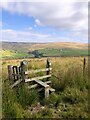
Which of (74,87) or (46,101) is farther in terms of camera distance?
(74,87)

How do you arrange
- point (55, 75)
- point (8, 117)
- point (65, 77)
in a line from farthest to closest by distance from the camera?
point (55, 75), point (65, 77), point (8, 117)

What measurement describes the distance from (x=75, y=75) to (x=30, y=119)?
129 inches

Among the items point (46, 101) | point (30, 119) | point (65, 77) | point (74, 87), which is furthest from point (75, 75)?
point (30, 119)

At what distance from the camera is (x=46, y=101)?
21.8ft

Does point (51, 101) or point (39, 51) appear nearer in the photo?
point (51, 101)

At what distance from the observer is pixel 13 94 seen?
6.11m

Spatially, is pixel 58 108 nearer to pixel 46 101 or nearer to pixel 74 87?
pixel 46 101

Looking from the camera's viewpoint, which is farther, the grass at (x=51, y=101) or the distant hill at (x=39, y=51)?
the distant hill at (x=39, y=51)

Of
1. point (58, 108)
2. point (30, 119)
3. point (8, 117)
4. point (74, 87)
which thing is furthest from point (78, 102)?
point (8, 117)

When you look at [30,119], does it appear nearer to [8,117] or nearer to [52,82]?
[8,117]

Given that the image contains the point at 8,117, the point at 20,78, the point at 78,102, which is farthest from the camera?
the point at 20,78

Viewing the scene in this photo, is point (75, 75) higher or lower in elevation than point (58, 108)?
higher

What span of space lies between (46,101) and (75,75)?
1953mm

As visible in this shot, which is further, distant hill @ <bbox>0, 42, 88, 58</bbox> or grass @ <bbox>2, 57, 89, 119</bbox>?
distant hill @ <bbox>0, 42, 88, 58</bbox>
